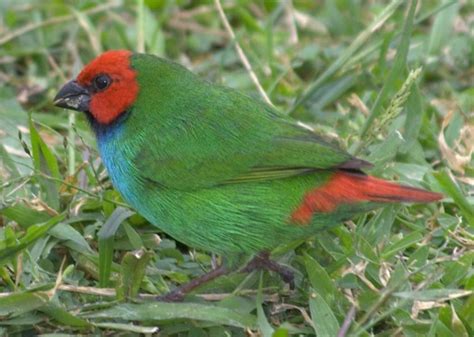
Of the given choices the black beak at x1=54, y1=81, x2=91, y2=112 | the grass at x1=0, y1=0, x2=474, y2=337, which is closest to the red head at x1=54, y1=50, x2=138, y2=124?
the black beak at x1=54, y1=81, x2=91, y2=112

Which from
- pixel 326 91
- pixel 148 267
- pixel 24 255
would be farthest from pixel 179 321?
pixel 326 91

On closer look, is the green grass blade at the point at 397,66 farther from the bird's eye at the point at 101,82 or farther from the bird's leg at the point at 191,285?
the bird's eye at the point at 101,82

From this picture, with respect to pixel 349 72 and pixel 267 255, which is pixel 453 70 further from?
pixel 267 255

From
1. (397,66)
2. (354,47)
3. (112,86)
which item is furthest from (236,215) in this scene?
(354,47)

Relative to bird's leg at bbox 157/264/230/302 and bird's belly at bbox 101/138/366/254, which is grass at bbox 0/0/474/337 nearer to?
bird's leg at bbox 157/264/230/302

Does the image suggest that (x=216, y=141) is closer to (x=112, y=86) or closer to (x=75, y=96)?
(x=112, y=86)

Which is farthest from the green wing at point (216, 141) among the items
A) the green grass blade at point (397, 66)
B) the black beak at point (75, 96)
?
the green grass blade at point (397, 66)
